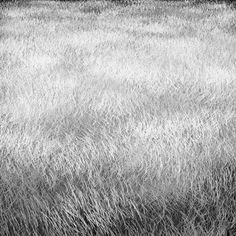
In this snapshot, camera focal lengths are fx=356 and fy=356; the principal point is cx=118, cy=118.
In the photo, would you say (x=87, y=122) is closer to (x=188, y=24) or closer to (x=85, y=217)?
(x=85, y=217)

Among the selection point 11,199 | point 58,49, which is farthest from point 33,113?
point 58,49

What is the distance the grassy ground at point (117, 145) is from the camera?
105 cm

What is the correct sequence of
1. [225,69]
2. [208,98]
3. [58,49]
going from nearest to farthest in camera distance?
1. [208,98]
2. [225,69]
3. [58,49]

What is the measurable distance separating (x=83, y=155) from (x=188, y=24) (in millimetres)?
5244

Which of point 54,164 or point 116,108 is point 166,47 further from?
point 54,164

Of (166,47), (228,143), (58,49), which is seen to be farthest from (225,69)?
(58,49)

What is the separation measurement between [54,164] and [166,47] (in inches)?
119

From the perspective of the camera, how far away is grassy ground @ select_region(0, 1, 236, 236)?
1.05m

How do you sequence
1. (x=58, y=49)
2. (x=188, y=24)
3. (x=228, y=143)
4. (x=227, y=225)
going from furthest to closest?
1. (x=188, y=24)
2. (x=58, y=49)
3. (x=228, y=143)
4. (x=227, y=225)

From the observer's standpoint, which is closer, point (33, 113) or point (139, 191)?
point (139, 191)

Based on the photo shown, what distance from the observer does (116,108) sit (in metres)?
2.03

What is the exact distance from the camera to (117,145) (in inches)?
59.9

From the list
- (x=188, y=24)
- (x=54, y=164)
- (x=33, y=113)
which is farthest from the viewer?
(x=188, y=24)

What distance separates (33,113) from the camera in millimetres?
1919
